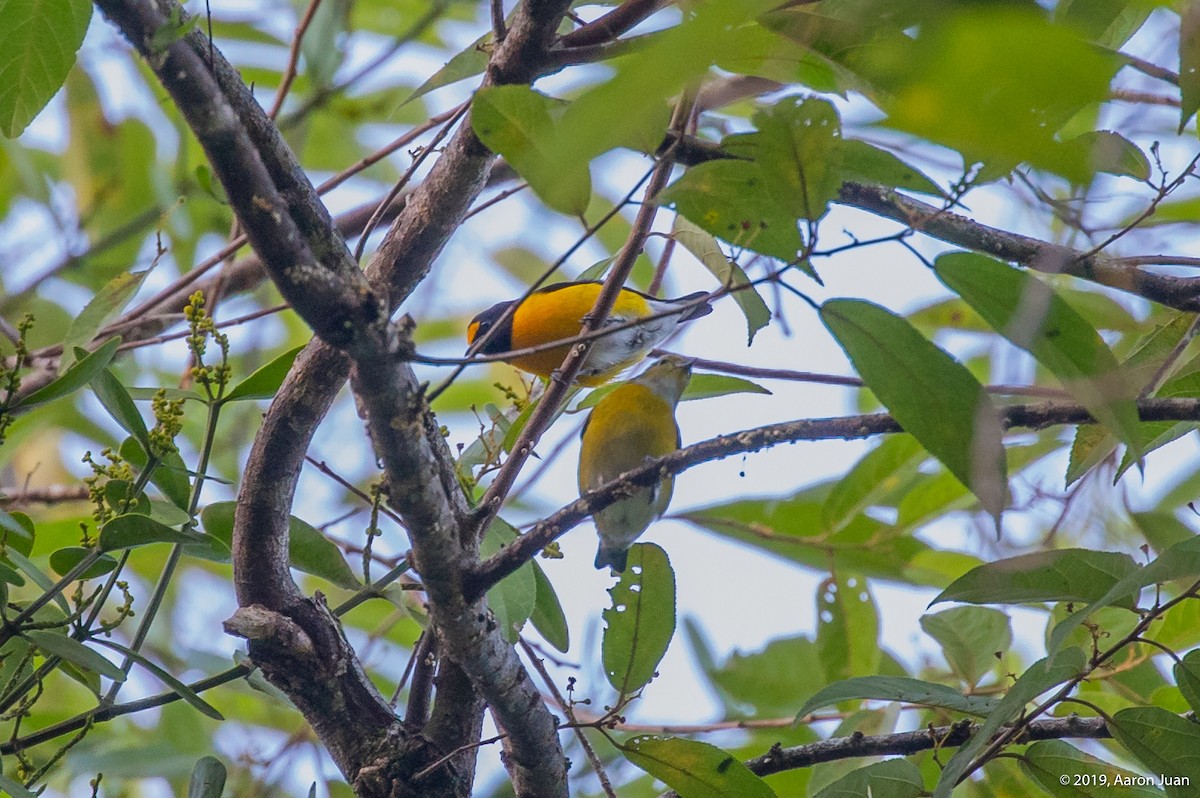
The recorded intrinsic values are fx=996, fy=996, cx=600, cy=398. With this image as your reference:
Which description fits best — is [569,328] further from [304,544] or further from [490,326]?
[304,544]

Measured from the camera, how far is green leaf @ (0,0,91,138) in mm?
1303

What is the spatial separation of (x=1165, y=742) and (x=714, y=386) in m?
0.99

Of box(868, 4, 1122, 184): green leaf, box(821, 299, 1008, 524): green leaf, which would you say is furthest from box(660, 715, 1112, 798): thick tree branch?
box(868, 4, 1122, 184): green leaf

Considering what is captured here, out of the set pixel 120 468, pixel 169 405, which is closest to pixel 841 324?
pixel 169 405

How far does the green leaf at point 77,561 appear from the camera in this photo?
1.31 meters

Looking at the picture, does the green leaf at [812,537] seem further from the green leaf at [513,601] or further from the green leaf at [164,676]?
the green leaf at [164,676]

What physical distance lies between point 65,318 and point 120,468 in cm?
199

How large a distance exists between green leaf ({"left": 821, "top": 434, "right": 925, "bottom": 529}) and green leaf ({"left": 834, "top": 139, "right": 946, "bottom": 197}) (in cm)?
128

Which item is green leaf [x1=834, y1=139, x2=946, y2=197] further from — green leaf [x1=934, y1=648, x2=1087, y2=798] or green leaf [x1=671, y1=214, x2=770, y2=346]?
green leaf [x1=934, y1=648, x2=1087, y2=798]

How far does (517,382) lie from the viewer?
142 inches

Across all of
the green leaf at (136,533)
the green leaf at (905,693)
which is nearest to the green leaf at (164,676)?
the green leaf at (136,533)

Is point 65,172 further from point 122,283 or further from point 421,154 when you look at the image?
point 421,154

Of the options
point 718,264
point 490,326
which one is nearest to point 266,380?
point 718,264

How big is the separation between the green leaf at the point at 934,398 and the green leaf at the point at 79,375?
2.97 feet
